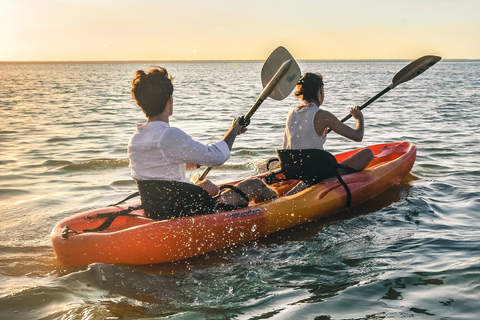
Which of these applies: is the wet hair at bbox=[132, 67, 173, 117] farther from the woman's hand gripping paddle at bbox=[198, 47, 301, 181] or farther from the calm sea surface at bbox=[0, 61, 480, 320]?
the calm sea surface at bbox=[0, 61, 480, 320]

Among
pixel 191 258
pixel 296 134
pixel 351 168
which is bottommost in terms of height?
pixel 191 258

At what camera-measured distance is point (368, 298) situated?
12.7 ft

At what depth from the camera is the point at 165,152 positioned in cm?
406

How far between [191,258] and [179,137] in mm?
1362

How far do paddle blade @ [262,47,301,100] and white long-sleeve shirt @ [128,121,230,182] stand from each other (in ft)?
6.45

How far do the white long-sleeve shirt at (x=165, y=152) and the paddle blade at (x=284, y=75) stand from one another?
6.45ft

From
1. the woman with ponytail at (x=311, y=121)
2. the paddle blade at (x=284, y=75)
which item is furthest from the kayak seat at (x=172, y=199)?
the paddle blade at (x=284, y=75)

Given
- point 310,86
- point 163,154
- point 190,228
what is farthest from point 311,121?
point 163,154

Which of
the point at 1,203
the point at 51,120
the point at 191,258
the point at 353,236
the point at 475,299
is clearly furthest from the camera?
the point at 51,120

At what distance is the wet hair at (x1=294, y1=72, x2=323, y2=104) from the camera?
5.50 meters

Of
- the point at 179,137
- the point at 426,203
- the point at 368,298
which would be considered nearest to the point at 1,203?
the point at 179,137

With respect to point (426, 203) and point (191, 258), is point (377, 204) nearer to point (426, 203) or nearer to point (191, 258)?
point (426, 203)

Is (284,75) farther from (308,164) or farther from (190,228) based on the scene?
(190,228)

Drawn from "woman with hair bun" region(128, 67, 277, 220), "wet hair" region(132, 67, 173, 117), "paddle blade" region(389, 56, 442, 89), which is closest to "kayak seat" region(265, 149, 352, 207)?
"woman with hair bun" region(128, 67, 277, 220)
